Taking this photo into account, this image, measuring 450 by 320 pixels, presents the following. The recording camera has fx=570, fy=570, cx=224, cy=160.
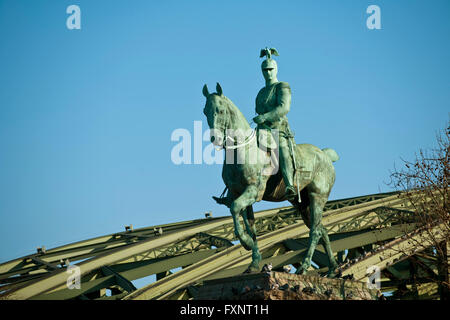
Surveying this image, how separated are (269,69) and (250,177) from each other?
2.88m

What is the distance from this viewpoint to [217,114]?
11438 mm

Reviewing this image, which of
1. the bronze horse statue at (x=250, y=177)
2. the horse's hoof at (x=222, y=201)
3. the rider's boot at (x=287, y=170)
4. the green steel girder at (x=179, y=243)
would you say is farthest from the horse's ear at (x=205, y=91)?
the green steel girder at (x=179, y=243)

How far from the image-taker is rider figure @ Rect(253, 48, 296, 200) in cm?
1229

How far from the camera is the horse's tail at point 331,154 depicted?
14.1m

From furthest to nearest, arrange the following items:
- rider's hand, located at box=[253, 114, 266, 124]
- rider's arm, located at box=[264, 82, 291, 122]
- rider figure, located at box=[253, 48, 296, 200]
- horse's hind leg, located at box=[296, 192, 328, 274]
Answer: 1. horse's hind leg, located at box=[296, 192, 328, 274]
2. rider's arm, located at box=[264, 82, 291, 122]
3. rider figure, located at box=[253, 48, 296, 200]
4. rider's hand, located at box=[253, 114, 266, 124]

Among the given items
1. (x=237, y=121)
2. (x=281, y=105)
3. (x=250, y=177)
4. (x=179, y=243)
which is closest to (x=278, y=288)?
(x=250, y=177)

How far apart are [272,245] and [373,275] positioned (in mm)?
5174

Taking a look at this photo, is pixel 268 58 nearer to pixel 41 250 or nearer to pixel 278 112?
pixel 278 112

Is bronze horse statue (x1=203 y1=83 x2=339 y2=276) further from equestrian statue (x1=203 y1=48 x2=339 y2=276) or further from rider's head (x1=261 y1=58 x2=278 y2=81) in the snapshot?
rider's head (x1=261 y1=58 x2=278 y2=81)

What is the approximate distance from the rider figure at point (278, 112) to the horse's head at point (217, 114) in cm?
89

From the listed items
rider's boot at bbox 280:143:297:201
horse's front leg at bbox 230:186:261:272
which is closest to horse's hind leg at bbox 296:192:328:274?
rider's boot at bbox 280:143:297:201
